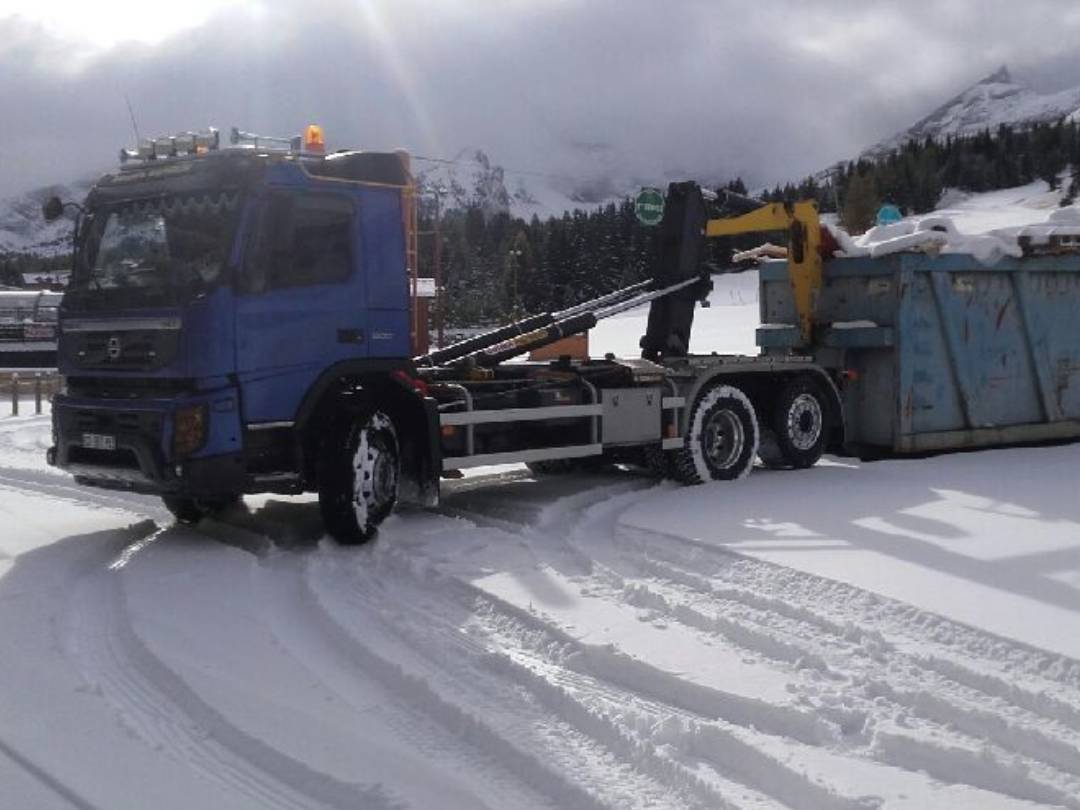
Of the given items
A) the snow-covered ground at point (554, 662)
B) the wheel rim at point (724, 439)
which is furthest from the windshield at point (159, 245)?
the wheel rim at point (724, 439)

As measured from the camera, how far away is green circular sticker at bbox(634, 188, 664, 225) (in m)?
11.5

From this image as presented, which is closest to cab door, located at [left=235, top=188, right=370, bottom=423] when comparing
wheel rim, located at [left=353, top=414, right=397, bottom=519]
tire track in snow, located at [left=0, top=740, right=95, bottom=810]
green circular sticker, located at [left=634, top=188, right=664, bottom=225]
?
wheel rim, located at [left=353, top=414, right=397, bottom=519]

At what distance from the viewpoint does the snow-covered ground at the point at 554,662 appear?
3863 mm

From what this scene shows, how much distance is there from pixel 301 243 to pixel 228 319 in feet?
2.56

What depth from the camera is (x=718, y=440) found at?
1087cm

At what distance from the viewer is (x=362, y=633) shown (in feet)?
18.1

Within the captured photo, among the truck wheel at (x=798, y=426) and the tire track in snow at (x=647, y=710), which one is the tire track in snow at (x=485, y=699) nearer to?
the tire track in snow at (x=647, y=710)

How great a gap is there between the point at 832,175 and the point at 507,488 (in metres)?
106

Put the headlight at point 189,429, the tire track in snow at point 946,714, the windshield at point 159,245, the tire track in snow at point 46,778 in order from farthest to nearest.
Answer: the windshield at point 159,245, the headlight at point 189,429, the tire track in snow at point 946,714, the tire track in snow at point 46,778

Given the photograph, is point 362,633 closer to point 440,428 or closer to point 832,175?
point 440,428

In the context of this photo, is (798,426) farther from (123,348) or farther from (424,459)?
(123,348)

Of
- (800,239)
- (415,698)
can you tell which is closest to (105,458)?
(415,698)

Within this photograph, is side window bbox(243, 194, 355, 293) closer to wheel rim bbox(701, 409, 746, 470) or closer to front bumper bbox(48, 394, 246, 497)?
front bumper bbox(48, 394, 246, 497)

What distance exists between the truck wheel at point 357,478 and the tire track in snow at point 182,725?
5.44 ft
